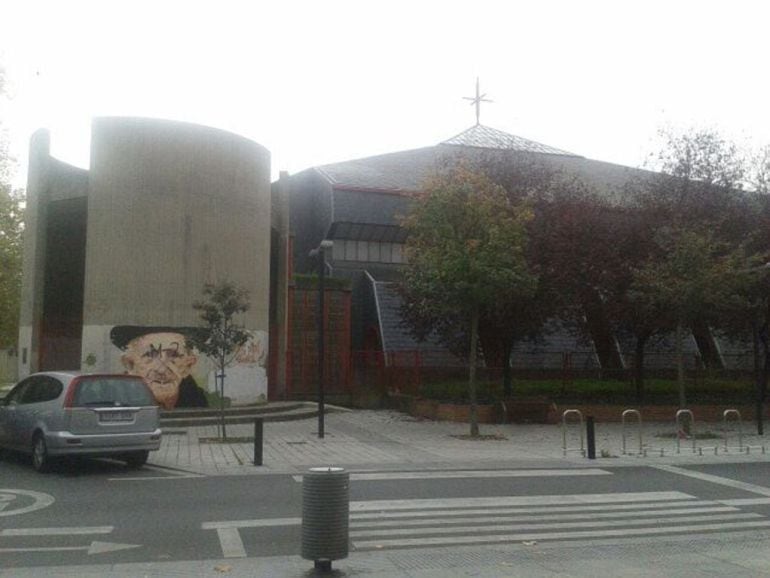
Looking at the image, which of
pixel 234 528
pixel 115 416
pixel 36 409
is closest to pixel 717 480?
pixel 234 528

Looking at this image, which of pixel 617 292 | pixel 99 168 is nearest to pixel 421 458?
pixel 617 292

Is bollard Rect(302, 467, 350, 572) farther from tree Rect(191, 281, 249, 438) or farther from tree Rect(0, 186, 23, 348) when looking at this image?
tree Rect(0, 186, 23, 348)

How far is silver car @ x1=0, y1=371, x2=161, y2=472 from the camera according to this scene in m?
13.7

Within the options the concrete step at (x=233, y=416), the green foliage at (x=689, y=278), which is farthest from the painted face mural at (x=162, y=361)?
the green foliage at (x=689, y=278)

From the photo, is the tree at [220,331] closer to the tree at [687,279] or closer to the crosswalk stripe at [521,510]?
the crosswalk stripe at [521,510]

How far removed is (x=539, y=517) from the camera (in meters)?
10.7

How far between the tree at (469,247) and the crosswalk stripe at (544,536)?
36.5 feet

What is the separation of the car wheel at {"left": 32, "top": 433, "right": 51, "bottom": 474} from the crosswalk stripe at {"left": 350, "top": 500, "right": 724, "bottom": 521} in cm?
606

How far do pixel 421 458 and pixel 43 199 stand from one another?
15.8 meters

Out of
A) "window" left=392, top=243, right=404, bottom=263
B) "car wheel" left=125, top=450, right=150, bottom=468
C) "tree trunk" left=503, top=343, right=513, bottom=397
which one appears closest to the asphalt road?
"car wheel" left=125, top=450, right=150, bottom=468

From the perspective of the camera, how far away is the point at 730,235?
2702cm

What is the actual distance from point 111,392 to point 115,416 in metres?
0.44

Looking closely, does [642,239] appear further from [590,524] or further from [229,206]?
[590,524]

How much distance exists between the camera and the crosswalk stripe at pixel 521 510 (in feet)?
34.8
